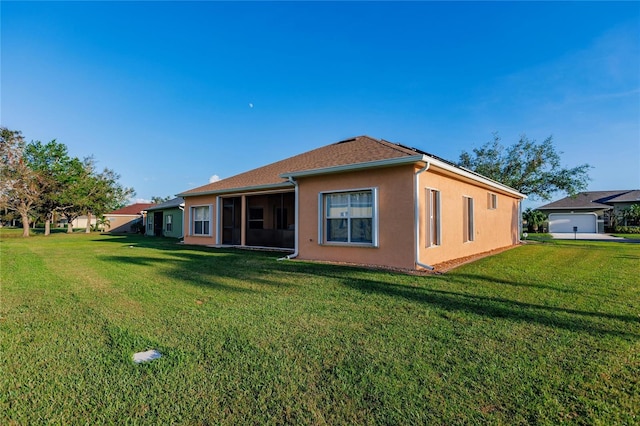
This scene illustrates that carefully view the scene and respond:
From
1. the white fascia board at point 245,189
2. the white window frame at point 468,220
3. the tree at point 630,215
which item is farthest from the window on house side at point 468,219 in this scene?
the tree at point 630,215

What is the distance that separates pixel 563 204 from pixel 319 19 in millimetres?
36469

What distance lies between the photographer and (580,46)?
1217 centimetres

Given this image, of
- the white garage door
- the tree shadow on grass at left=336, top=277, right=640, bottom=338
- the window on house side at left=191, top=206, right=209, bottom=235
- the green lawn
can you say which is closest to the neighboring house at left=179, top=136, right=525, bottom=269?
the green lawn

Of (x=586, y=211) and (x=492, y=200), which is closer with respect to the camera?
(x=492, y=200)

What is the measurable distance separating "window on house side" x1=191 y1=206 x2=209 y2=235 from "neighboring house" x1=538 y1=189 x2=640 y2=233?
35504 mm

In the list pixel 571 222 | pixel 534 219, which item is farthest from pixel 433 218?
pixel 571 222

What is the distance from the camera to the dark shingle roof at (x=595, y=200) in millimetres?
33844

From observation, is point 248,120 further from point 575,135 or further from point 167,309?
point 575,135

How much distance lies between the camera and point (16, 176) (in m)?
24.6

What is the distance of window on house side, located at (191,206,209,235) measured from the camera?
52.5 feet

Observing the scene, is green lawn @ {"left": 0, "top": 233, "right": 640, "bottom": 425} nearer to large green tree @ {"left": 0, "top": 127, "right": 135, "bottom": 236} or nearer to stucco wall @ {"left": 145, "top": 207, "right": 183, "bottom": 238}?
stucco wall @ {"left": 145, "top": 207, "right": 183, "bottom": 238}

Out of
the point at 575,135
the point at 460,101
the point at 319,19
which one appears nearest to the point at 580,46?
the point at 460,101

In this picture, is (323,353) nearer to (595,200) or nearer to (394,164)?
(394,164)

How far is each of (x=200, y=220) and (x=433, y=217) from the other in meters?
12.0
